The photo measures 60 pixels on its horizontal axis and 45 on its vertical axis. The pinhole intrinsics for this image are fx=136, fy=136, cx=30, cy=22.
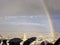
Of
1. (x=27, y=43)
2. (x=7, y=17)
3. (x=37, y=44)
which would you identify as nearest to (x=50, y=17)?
(x=7, y=17)

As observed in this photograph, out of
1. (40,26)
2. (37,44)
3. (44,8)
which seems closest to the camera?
(37,44)

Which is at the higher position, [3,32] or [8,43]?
[3,32]

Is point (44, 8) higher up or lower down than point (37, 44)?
higher up

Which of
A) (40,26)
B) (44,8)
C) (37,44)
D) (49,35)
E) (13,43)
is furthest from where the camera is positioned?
(44,8)

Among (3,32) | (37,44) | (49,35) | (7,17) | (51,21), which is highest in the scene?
(7,17)

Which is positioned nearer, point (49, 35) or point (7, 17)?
point (49, 35)

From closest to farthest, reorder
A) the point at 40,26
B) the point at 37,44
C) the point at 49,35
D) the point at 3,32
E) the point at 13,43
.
A: the point at 13,43
the point at 37,44
the point at 49,35
the point at 3,32
the point at 40,26

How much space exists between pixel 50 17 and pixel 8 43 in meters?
1.01

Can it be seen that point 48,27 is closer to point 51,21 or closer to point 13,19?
point 51,21

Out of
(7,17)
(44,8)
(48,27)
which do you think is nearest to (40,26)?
(48,27)

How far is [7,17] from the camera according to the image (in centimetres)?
200

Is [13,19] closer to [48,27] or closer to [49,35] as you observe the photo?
[48,27]

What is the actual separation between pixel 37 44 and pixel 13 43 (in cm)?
25

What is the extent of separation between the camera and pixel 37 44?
4.08 ft
